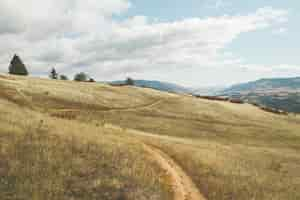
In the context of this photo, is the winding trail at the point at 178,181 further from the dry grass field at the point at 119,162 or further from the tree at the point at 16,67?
the tree at the point at 16,67

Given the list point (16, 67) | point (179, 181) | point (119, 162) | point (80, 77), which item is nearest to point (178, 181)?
point (179, 181)

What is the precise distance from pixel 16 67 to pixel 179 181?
312 feet

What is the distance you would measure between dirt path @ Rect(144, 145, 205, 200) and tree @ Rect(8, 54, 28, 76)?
89230 millimetres

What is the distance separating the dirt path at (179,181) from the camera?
17.7 metres

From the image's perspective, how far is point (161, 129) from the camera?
42.7m

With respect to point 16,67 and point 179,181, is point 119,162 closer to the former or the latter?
point 179,181

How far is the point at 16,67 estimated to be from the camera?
3984 inches

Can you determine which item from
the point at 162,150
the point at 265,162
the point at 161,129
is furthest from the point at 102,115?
the point at 265,162

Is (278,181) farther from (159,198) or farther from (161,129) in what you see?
(161,129)

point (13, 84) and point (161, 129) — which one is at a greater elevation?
point (13, 84)

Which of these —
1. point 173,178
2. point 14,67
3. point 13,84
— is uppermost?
point 14,67

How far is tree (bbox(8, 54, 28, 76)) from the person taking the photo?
331 ft

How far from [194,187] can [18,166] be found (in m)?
10.9

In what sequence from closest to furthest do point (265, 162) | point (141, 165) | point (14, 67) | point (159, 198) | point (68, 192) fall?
point (68, 192), point (159, 198), point (141, 165), point (265, 162), point (14, 67)
